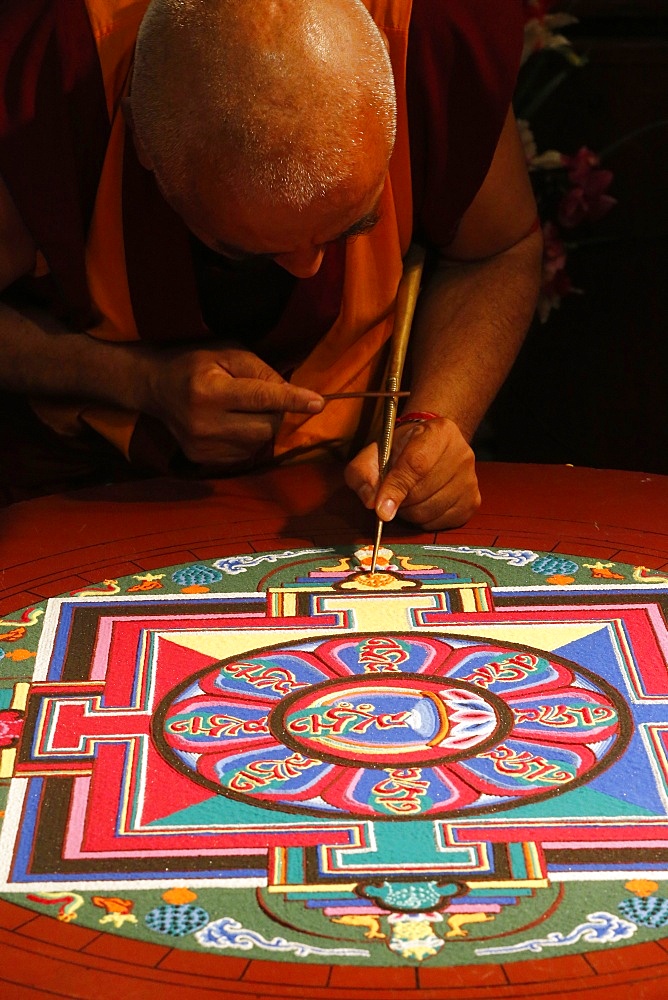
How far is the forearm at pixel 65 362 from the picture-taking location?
1.94 meters

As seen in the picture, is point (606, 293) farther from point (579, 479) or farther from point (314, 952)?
point (314, 952)

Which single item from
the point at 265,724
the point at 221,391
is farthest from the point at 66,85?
the point at 265,724

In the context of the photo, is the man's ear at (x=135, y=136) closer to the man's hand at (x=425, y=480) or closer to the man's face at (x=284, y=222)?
the man's face at (x=284, y=222)

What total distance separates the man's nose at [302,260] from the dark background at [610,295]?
58.3 inches

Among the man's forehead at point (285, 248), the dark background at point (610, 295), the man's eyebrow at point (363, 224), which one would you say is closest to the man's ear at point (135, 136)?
the man's forehead at point (285, 248)

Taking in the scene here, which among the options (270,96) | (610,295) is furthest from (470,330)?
(610,295)

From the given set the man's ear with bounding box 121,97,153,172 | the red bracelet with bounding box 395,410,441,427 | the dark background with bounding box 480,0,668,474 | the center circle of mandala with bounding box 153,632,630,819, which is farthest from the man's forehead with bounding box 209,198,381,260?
the dark background with bounding box 480,0,668,474

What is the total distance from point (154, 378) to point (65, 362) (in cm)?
15

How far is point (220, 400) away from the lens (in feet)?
5.98

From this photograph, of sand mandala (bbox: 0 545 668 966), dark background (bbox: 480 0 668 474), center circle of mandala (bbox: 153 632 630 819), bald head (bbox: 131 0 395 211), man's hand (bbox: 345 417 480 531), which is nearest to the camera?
sand mandala (bbox: 0 545 668 966)

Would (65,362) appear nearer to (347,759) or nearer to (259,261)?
(259,261)

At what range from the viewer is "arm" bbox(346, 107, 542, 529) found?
6.42 ft

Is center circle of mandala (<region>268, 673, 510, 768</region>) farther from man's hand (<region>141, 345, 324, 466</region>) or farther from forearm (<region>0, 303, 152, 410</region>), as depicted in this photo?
forearm (<region>0, 303, 152, 410</region>)

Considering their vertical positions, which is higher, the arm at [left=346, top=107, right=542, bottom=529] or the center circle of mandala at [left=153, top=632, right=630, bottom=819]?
the arm at [left=346, top=107, right=542, bottom=529]
